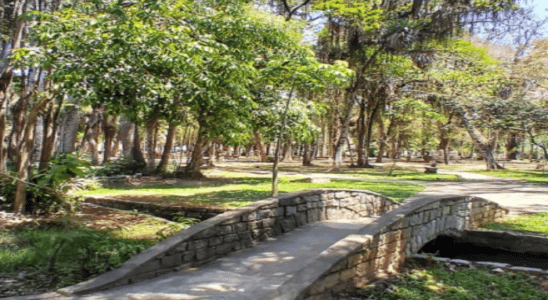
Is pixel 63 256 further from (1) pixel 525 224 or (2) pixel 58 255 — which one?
(1) pixel 525 224

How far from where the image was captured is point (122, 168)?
60.4 feet

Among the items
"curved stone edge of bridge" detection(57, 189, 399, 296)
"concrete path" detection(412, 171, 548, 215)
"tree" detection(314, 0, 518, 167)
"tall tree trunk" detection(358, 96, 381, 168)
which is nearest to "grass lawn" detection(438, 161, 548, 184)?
"concrete path" detection(412, 171, 548, 215)

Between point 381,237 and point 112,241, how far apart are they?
389 centimetres

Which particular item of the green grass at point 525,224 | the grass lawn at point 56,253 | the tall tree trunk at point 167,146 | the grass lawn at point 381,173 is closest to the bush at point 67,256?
the grass lawn at point 56,253

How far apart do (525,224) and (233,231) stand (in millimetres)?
6727

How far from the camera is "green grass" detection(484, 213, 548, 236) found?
9542 millimetres

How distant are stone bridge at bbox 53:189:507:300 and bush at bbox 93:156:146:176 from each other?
35.2 feet

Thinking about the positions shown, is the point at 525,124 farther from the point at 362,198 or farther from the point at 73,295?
the point at 73,295

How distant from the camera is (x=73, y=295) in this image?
4711mm

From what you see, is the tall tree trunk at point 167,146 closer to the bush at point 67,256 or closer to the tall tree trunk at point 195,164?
the tall tree trunk at point 195,164

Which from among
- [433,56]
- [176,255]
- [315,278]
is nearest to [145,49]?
[176,255]

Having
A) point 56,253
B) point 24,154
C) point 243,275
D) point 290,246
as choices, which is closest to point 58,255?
point 56,253

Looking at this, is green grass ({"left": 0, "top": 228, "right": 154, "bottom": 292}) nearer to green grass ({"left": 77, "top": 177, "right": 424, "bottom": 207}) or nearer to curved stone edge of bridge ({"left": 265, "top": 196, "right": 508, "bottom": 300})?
curved stone edge of bridge ({"left": 265, "top": 196, "right": 508, "bottom": 300})

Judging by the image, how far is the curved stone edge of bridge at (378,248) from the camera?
4.56 meters
